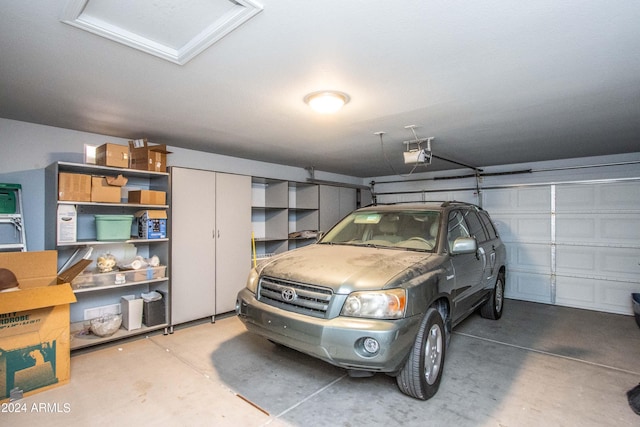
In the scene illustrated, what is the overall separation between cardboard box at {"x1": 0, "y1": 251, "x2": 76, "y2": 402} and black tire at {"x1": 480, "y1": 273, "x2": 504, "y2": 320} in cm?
480

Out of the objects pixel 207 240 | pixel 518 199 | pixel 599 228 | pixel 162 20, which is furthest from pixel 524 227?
pixel 162 20

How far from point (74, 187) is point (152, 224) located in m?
0.85

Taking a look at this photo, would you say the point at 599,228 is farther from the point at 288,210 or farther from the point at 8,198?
the point at 8,198

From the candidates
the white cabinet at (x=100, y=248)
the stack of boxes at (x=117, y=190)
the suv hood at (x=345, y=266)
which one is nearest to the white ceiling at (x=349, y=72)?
the stack of boxes at (x=117, y=190)

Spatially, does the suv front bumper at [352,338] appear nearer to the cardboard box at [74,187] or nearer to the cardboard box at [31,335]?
the cardboard box at [31,335]

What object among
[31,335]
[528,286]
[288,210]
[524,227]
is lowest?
[528,286]

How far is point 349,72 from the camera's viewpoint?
217cm

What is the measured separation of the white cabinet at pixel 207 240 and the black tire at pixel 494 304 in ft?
11.5

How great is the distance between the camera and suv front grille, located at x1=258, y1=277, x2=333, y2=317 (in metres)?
2.19

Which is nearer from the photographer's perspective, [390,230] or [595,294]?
[390,230]

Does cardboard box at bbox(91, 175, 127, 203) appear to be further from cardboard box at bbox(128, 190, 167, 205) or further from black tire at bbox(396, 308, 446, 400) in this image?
black tire at bbox(396, 308, 446, 400)

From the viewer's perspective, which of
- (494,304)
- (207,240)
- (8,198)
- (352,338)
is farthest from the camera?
(494,304)

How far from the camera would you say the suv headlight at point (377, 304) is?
2078 millimetres

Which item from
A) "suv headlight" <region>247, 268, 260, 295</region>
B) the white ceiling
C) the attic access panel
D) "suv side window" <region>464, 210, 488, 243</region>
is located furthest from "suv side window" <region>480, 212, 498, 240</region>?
the attic access panel
